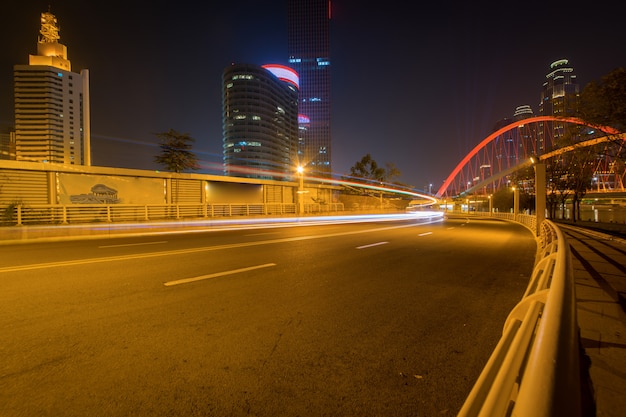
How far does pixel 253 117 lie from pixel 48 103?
82.7 meters

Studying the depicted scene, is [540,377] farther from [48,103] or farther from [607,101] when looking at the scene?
[48,103]

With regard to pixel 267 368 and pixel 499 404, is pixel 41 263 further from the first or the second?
pixel 499 404

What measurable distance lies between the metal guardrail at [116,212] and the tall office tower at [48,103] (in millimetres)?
121219

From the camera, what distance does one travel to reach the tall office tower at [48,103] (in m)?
117

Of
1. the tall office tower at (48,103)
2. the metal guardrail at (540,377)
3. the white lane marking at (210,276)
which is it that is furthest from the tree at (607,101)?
the tall office tower at (48,103)

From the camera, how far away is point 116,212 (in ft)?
75.6

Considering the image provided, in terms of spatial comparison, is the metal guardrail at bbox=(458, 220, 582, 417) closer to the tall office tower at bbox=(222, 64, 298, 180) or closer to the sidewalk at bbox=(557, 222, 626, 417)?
the sidewalk at bbox=(557, 222, 626, 417)

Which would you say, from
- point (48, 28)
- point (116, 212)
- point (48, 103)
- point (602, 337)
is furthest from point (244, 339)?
point (48, 28)

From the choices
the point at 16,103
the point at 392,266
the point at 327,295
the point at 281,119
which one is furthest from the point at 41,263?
the point at 281,119

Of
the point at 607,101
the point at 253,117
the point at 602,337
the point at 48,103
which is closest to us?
the point at 602,337

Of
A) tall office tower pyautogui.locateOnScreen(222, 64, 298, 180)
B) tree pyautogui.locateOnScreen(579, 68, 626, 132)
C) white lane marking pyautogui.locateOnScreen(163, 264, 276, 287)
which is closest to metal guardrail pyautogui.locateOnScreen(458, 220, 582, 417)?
white lane marking pyautogui.locateOnScreen(163, 264, 276, 287)

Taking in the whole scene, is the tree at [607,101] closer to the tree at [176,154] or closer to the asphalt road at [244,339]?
the asphalt road at [244,339]

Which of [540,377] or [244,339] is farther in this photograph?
[244,339]

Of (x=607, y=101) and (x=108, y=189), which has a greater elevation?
(x=607, y=101)
